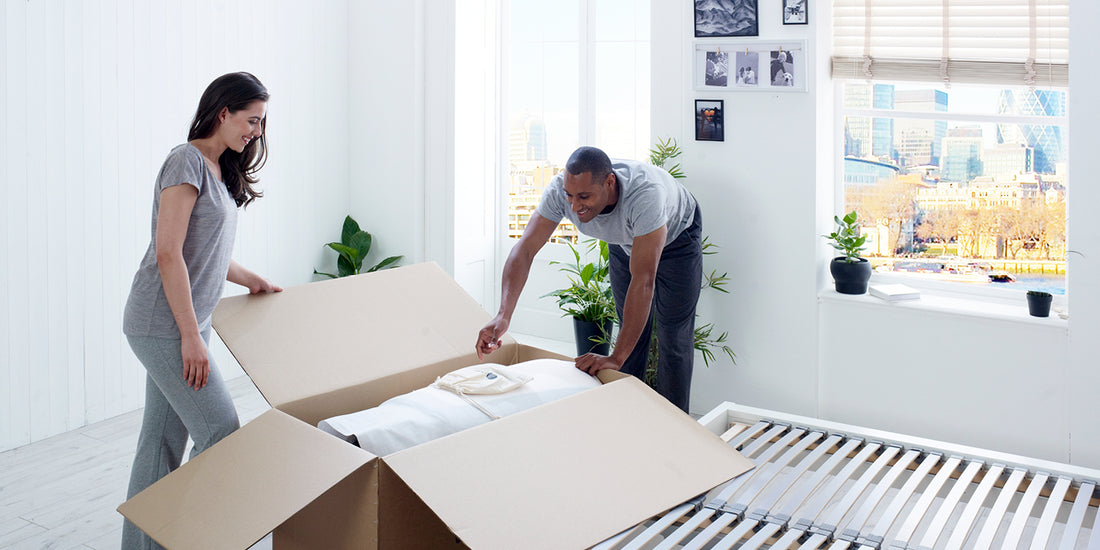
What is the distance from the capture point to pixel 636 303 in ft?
7.82

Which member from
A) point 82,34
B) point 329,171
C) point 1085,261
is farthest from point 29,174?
point 1085,261

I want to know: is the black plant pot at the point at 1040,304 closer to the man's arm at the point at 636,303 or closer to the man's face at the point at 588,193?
the man's arm at the point at 636,303

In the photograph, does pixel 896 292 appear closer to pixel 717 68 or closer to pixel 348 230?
pixel 717 68

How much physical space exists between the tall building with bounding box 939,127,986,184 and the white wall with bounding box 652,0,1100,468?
440 millimetres

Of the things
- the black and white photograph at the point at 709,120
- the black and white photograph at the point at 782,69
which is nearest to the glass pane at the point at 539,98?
the black and white photograph at the point at 709,120

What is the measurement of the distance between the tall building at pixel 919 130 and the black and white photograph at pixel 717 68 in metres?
0.72

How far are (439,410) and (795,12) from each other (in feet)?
7.30

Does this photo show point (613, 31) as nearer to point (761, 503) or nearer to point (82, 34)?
point (82, 34)

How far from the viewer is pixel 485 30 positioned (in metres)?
4.74

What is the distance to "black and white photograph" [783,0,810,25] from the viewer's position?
328 cm

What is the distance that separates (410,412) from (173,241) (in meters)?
0.67

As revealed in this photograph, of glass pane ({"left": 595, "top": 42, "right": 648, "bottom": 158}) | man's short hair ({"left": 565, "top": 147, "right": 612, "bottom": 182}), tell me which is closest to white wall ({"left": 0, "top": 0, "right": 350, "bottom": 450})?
glass pane ({"left": 595, "top": 42, "right": 648, "bottom": 158})

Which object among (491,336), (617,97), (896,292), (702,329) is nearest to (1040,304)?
(896,292)

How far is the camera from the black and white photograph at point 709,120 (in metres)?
3.47
